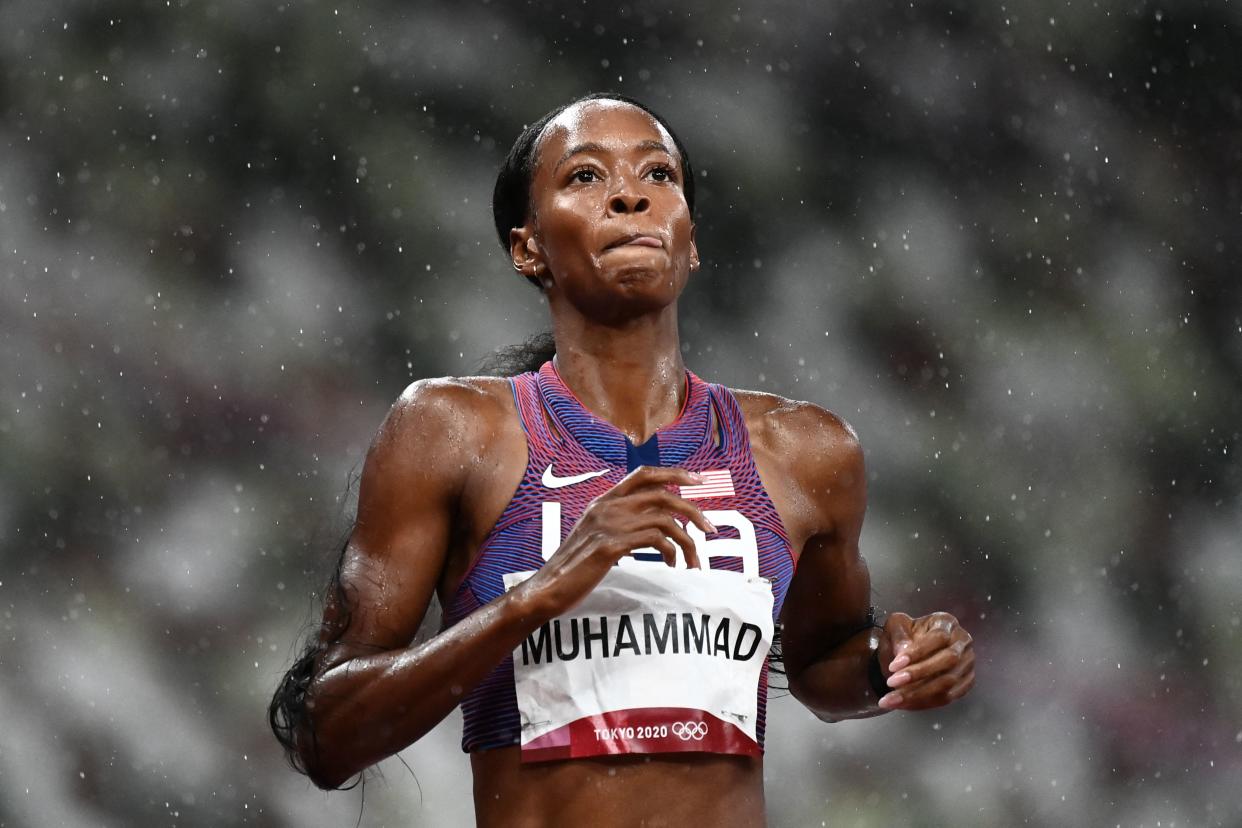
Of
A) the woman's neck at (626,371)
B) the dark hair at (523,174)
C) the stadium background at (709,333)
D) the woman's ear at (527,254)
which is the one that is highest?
the dark hair at (523,174)

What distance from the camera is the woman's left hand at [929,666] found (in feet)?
6.08

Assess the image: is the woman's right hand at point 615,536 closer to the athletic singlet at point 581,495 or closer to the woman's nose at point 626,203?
the athletic singlet at point 581,495

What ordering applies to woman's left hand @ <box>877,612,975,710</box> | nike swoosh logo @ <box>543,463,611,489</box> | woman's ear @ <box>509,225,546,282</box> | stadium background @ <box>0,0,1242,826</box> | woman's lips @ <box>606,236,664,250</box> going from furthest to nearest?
stadium background @ <box>0,0,1242,826</box>
woman's ear @ <box>509,225,546,282</box>
woman's lips @ <box>606,236,664,250</box>
nike swoosh logo @ <box>543,463,611,489</box>
woman's left hand @ <box>877,612,975,710</box>

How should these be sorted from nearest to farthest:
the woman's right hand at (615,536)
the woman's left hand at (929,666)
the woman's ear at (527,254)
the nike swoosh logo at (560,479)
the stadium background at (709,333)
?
the woman's right hand at (615,536) → the woman's left hand at (929,666) → the nike swoosh logo at (560,479) → the woman's ear at (527,254) → the stadium background at (709,333)

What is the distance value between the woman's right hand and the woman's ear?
57 centimetres

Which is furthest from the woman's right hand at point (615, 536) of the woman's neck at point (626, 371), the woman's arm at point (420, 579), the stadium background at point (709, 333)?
the stadium background at point (709, 333)

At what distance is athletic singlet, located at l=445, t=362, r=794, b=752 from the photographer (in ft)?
6.35

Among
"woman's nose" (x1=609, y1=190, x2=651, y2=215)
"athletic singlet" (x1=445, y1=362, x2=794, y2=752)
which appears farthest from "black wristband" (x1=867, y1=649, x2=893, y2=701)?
"woman's nose" (x1=609, y1=190, x2=651, y2=215)

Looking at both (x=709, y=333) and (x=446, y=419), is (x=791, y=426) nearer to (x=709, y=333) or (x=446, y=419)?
(x=446, y=419)

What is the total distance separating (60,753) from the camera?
3164 millimetres

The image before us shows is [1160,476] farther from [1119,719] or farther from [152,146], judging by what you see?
[152,146]

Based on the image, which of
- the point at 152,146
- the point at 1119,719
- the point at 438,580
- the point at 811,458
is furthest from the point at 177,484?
the point at 1119,719

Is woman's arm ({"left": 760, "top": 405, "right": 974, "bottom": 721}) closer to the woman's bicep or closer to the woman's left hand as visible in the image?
the woman's left hand

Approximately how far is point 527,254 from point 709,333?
127 cm
